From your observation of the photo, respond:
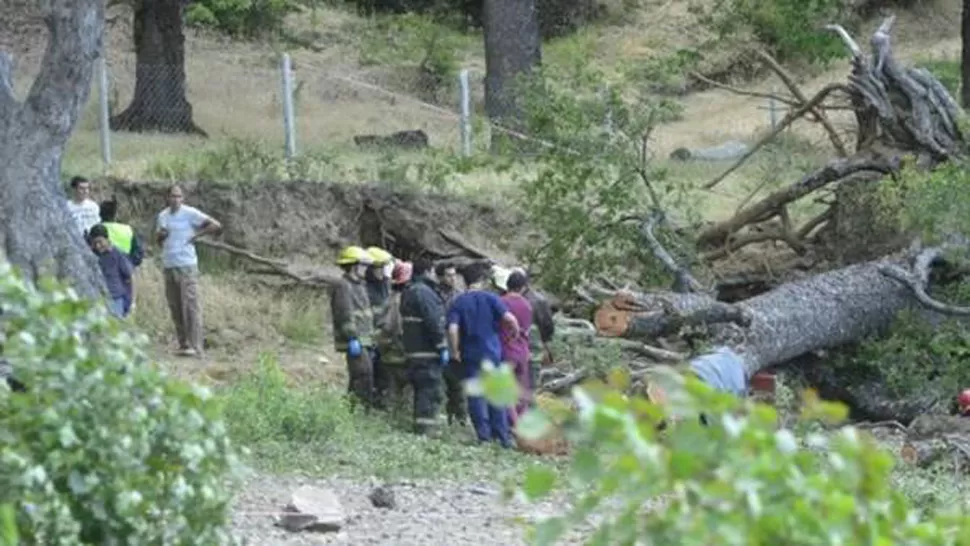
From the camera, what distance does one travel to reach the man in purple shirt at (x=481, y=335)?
16875mm

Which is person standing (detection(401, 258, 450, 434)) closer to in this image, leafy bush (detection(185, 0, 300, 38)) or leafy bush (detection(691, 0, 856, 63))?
leafy bush (detection(691, 0, 856, 63))

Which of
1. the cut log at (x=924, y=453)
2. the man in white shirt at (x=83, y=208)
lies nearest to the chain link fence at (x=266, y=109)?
the man in white shirt at (x=83, y=208)

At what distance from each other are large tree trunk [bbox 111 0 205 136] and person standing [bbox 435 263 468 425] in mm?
10337

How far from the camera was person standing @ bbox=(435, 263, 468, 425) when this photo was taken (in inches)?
682

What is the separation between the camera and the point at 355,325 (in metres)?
17.4

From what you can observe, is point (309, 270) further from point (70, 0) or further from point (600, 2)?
point (600, 2)

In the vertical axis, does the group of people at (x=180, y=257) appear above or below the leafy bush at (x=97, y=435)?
below

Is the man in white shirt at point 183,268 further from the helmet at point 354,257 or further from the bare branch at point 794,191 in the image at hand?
the bare branch at point 794,191

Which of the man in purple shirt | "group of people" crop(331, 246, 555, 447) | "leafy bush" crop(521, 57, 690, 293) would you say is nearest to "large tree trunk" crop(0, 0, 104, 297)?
"group of people" crop(331, 246, 555, 447)

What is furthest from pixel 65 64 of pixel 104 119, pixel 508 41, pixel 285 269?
pixel 508 41

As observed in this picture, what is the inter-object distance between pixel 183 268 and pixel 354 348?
2692mm

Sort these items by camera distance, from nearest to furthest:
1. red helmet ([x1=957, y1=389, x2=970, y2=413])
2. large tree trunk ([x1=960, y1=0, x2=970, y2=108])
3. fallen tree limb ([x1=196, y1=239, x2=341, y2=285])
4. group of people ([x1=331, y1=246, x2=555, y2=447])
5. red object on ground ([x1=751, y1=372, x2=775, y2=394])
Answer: group of people ([x1=331, y1=246, x2=555, y2=447]), red helmet ([x1=957, y1=389, x2=970, y2=413]), red object on ground ([x1=751, y1=372, x2=775, y2=394]), fallen tree limb ([x1=196, y1=239, x2=341, y2=285]), large tree trunk ([x1=960, y1=0, x2=970, y2=108])

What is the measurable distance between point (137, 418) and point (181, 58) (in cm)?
2427

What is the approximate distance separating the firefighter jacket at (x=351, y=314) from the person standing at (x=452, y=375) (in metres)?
0.59
